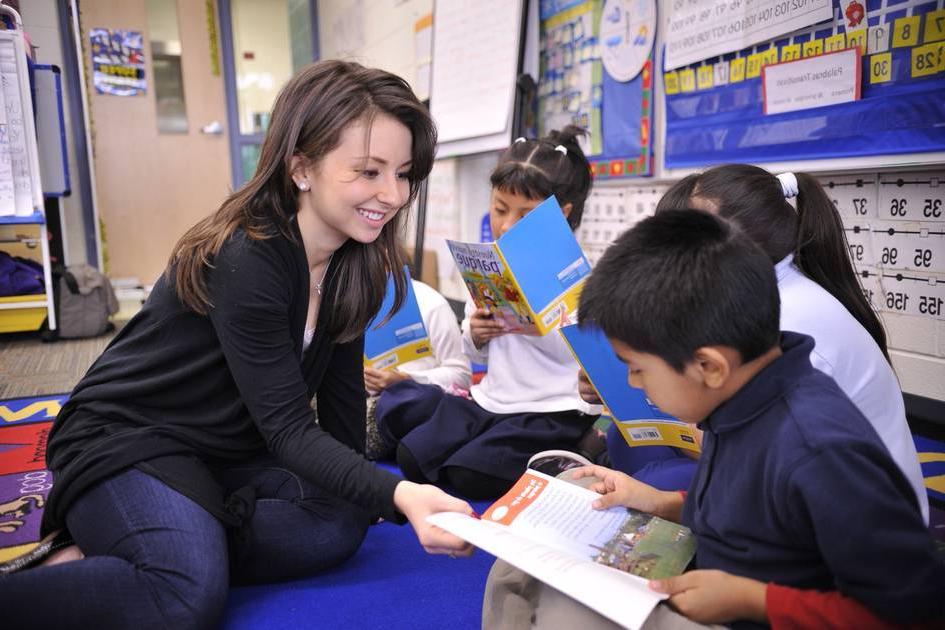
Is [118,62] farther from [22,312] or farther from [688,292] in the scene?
[688,292]

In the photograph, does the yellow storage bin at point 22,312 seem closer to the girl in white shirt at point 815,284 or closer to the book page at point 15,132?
the book page at point 15,132

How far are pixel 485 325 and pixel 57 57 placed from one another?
4.03 meters

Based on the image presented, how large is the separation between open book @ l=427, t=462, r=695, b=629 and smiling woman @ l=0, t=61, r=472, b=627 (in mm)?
101

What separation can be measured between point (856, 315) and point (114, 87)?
4.73m

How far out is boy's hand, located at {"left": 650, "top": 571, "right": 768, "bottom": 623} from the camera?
2.12ft

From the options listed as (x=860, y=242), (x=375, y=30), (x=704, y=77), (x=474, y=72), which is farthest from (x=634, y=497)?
(x=375, y=30)

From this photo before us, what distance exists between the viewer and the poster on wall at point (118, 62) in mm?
4543

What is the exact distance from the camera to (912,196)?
1530 mm

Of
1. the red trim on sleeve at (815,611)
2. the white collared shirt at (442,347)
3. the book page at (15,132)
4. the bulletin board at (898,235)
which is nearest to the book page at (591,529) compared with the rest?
the red trim on sleeve at (815,611)

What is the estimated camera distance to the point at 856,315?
1035mm

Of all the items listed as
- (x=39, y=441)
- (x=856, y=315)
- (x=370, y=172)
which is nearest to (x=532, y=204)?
(x=370, y=172)

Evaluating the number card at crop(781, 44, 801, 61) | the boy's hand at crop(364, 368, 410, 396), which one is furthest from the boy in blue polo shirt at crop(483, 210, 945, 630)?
the number card at crop(781, 44, 801, 61)

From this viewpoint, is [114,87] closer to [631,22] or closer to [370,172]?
[631,22]

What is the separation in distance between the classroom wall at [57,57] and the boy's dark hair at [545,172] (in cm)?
341
